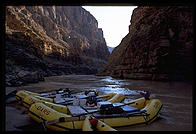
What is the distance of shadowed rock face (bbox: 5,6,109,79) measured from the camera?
111 feet

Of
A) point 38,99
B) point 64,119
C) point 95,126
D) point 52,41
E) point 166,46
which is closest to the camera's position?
point 95,126

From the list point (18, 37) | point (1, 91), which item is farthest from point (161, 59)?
point (18, 37)

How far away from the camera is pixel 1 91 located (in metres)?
3.48

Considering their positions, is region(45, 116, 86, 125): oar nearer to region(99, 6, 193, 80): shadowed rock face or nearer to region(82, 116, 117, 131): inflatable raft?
region(82, 116, 117, 131): inflatable raft

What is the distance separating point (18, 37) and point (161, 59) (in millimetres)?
26654

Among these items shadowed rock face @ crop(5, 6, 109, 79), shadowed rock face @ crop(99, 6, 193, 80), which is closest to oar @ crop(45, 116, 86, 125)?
shadowed rock face @ crop(99, 6, 193, 80)

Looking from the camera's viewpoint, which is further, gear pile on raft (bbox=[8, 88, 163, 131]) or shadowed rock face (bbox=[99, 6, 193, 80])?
shadowed rock face (bbox=[99, 6, 193, 80])

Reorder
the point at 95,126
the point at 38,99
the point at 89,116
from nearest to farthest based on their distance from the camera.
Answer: the point at 95,126
the point at 89,116
the point at 38,99

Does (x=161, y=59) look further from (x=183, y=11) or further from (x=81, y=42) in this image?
(x=81, y=42)

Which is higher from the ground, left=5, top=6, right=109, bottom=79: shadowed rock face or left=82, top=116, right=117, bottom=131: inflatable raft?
left=5, top=6, right=109, bottom=79: shadowed rock face

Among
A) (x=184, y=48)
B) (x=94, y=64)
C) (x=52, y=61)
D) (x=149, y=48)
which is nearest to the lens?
(x=184, y=48)

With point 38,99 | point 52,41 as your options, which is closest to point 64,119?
point 38,99

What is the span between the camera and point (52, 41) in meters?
67.3

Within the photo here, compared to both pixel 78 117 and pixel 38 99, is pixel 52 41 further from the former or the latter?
pixel 78 117
